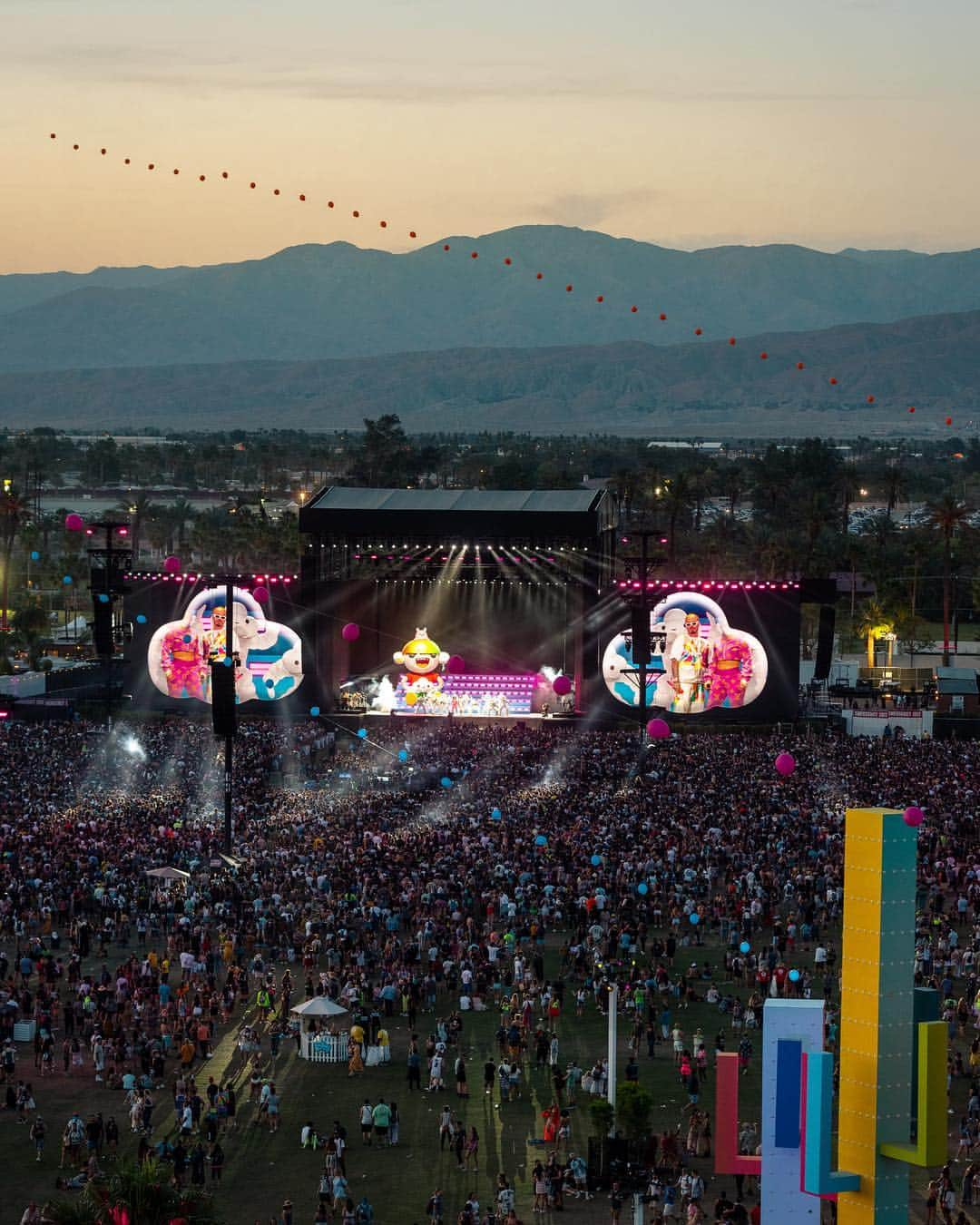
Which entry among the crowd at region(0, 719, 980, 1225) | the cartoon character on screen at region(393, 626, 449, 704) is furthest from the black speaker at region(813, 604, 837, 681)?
the cartoon character on screen at region(393, 626, 449, 704)

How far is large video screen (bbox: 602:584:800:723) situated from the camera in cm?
6178

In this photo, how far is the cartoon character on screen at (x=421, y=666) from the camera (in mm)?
63750

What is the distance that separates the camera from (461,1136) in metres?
25.8

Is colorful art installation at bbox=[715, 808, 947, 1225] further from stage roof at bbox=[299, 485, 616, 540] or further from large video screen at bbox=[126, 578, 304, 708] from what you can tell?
stage roof at bbox=[299, 485, 616, 540]

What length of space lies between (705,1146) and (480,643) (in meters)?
42.4

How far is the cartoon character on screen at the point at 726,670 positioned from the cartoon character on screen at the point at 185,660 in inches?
608

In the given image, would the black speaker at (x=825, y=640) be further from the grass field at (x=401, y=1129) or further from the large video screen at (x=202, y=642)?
the grass field at (x=401, y=1129)

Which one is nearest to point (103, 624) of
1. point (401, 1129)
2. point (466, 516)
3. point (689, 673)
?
point (466, 516)

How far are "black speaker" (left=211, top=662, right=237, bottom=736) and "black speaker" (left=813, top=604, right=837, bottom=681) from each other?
24.6 metres

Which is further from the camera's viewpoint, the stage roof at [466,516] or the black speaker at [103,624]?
the stage roof at [466,516]

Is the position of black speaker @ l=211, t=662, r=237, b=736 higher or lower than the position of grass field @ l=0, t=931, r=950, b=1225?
higher

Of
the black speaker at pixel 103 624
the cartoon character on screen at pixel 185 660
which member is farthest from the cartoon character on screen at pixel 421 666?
the black speaker at pixel 103 624

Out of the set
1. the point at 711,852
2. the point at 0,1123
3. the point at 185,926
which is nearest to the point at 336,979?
the point at 185,926

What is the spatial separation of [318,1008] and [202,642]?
35258 millimetres
